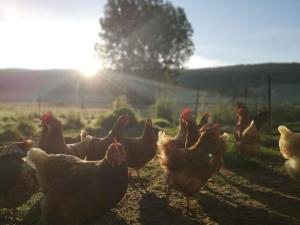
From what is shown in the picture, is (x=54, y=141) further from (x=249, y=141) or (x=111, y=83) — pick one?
(x=111, y=83)

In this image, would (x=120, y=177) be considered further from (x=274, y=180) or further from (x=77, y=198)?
(x=274, y=180)

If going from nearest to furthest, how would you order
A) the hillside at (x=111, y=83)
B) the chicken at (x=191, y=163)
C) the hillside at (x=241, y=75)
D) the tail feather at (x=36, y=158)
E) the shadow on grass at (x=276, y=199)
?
the tail feather at (x=36, y=158) < the chicken at (x=191, y=163) < the shadow on grass at (x=276, y=199) < the hillside at (x=111, y=83) < the hillside at (x=241, y=75)

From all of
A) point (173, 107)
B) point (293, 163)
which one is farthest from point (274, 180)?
point (173, 107)

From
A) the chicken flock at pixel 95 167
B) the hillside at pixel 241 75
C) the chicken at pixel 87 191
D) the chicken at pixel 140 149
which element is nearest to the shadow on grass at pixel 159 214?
the chicken flock at pixel 95 167

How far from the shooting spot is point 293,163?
273 inches

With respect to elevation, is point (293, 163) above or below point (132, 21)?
below

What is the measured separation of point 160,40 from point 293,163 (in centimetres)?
3712

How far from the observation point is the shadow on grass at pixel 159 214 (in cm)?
602

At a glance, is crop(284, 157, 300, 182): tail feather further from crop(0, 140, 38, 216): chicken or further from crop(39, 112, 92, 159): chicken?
crop(0, 140, 38, 216): chicken

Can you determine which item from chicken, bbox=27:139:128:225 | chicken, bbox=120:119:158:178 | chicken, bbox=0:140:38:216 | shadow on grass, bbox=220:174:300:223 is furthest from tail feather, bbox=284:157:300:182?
chicken, bbox=0:140:38:216

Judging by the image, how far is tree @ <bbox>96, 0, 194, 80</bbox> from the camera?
4319 cm

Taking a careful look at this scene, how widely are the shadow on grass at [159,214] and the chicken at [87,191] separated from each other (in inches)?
52.3

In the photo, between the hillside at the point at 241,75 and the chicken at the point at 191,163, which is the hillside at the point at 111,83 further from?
the chicken at the point at 191,163

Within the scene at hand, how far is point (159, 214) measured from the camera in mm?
6344
